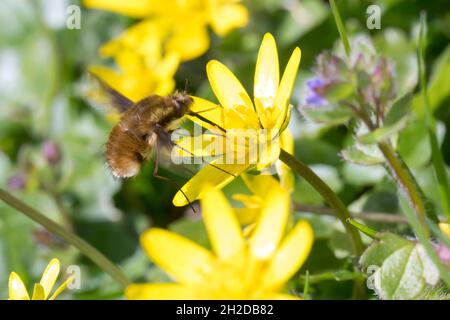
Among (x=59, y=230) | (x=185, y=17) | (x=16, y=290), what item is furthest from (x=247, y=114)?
(x=185, y=17)

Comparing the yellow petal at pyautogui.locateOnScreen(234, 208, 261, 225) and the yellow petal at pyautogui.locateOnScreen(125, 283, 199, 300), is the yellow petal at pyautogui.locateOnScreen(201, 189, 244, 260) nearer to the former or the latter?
the yellow petal at pyautogui.locateOnScreen(125, 283, 199, 300)

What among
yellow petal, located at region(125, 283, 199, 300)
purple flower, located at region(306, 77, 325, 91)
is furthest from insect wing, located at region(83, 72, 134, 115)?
yellow petal, located at region(125, 283, 199, 300)

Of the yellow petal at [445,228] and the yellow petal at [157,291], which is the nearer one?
→ the yellow petal at [157,291]

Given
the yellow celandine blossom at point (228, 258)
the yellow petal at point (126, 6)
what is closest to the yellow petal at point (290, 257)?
the yellow celandine blossom at point (228, 258)

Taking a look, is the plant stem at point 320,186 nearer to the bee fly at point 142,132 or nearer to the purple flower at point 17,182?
the bee fly at point 142,132

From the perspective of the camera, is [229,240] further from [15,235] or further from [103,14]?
[103,14]
